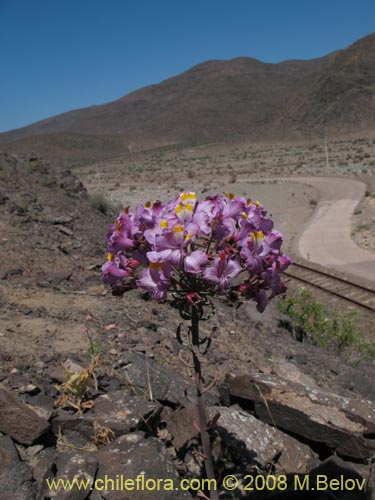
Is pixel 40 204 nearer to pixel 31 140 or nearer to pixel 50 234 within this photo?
pixel 50 234

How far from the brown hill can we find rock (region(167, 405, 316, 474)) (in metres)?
82.3

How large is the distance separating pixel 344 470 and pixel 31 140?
5265 inches

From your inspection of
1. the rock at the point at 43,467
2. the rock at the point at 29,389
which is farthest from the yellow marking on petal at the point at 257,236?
the rock at the point at 29,389

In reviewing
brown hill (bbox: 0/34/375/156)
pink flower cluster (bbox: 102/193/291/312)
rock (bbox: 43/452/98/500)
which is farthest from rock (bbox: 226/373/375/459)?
brown hill (bbox: 0/34/375/156)

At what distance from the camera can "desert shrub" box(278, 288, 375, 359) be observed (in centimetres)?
895

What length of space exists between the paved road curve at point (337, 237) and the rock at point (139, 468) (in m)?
11.0

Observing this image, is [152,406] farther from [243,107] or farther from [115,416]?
[243,107]

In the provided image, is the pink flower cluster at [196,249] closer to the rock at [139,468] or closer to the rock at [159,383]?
the rock at [139,468]

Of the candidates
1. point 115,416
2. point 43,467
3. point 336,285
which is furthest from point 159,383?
point 336,285

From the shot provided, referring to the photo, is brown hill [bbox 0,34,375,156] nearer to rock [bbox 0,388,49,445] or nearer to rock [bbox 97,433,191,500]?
rock [bbox 97,433,191,500]

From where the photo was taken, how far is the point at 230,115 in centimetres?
14250

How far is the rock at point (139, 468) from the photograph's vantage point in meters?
3.29

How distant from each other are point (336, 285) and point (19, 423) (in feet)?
35.0

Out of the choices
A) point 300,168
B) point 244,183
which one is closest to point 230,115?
point 300,168
